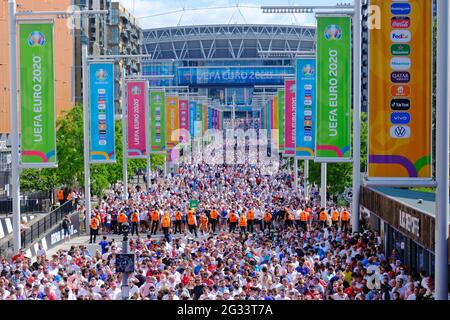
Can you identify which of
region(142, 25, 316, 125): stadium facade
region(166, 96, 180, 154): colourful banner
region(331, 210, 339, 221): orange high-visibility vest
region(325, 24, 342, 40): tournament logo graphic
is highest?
region(142, 25, 316, 125): stadium facade

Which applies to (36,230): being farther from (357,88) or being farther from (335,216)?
(357,88)

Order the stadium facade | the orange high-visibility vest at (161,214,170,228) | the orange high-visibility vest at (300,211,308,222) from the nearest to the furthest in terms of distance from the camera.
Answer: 1. the orange high-visibility vest at (161,214,170,228)
2. the orange high-visibility vest at (300,211,308,222)
3. the stadium facade

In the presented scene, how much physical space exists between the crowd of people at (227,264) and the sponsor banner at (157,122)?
1415 cm

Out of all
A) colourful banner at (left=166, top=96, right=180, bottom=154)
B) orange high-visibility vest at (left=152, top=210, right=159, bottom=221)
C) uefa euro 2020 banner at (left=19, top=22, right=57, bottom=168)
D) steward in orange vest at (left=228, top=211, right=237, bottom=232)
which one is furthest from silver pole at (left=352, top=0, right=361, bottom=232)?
colourful banner at (left=166, top=96, right=180, bottom=154)

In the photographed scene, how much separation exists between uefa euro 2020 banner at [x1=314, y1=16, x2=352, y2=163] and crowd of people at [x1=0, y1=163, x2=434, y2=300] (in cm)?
254

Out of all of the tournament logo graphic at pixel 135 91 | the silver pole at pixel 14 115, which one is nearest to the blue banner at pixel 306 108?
the silver pole at pixel 14 115

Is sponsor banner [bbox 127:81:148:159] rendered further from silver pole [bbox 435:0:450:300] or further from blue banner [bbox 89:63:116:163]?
silver pole [bbox 435:0:450:300]

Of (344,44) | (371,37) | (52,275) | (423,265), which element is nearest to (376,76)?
(371,37)

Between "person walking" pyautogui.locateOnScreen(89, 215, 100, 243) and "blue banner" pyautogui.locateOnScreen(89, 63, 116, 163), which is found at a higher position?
"blue banner" pyautogui.locateOnScreen(89, 63, 116, 163)

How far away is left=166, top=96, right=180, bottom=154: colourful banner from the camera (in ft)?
185

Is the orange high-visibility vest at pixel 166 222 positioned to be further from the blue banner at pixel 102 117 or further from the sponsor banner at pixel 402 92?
the sponsor banner at pixel 402 92

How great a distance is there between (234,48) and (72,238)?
16064 centimetres

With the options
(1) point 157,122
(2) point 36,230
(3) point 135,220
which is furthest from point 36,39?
(1) point 157,122

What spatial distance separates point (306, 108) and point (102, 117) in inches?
338
